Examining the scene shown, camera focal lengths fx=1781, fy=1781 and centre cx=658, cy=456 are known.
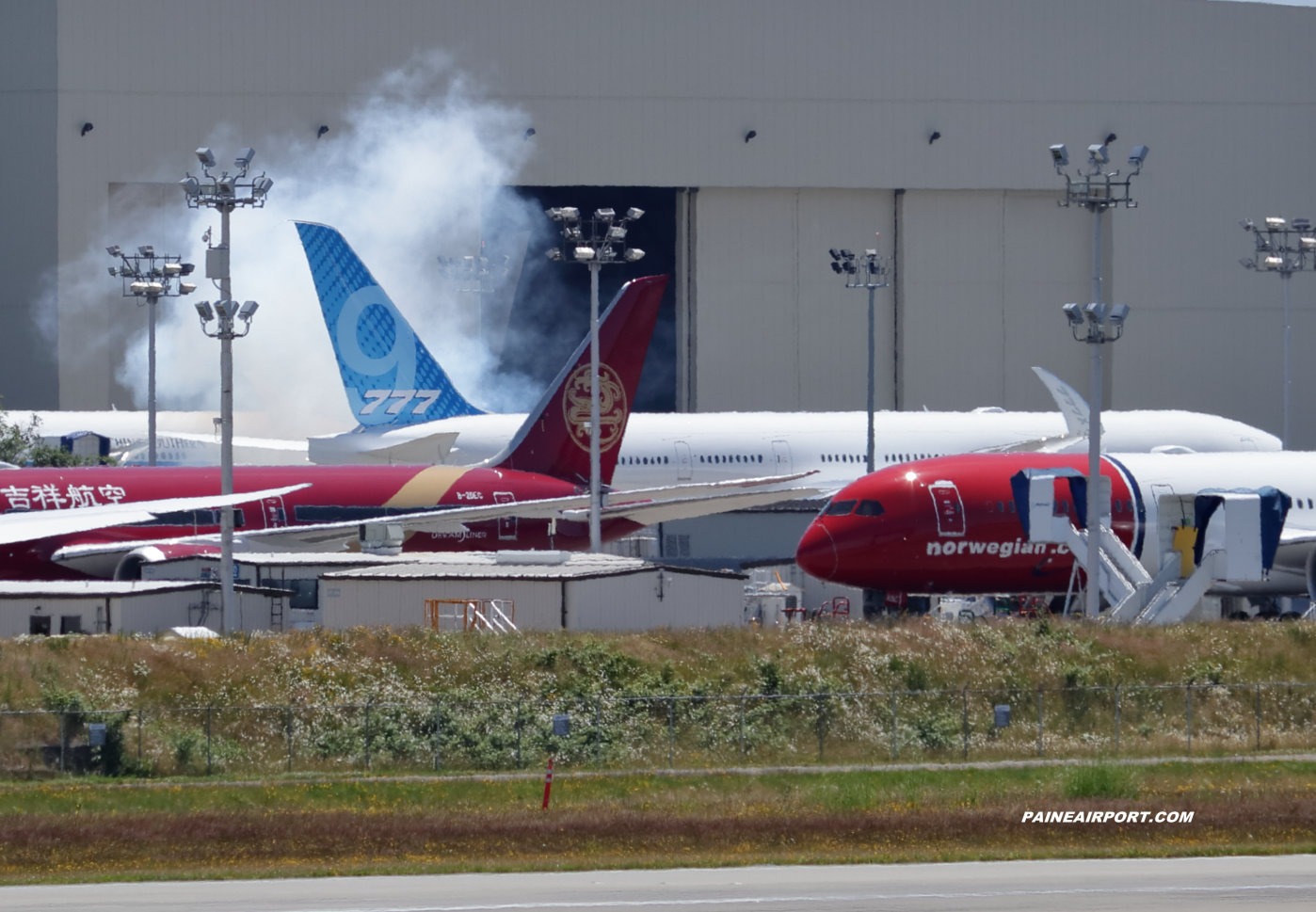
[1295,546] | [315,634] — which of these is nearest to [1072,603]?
[1295,546]

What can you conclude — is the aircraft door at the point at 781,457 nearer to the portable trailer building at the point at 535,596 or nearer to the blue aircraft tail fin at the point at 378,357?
the blue aircraft tail fin at the point at 378,357

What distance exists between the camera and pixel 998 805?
85.8 ft

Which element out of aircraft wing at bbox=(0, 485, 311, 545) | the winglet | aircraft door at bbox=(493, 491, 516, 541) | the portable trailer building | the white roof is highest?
the winglet

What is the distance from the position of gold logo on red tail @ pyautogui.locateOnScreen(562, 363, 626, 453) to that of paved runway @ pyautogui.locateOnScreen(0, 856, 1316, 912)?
36.9 metres

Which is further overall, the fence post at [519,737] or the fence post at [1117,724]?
the fence post at [1117,724]

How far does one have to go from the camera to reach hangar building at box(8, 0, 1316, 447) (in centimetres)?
9025

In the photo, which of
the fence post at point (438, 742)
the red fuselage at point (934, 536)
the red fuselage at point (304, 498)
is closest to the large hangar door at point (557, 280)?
the red fuselage at point (304, 498)

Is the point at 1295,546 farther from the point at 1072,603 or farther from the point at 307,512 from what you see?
the point at 307,512

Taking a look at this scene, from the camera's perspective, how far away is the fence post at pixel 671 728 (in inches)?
1277

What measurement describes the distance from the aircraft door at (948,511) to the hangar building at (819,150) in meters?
51.0

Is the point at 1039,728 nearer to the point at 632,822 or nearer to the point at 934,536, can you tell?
the point at 934,536

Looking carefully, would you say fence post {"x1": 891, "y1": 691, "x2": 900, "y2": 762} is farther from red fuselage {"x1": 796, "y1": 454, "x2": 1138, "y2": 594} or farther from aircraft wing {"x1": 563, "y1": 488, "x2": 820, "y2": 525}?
aircraft wing {"x1": 563, "y1": 488, "x2": 820, "y2": 525}

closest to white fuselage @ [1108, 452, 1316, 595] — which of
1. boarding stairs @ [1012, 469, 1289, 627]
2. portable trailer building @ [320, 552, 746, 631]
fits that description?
boarding stairs @ [1012, 469, 1289, 627]

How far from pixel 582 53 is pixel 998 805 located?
233 feet
